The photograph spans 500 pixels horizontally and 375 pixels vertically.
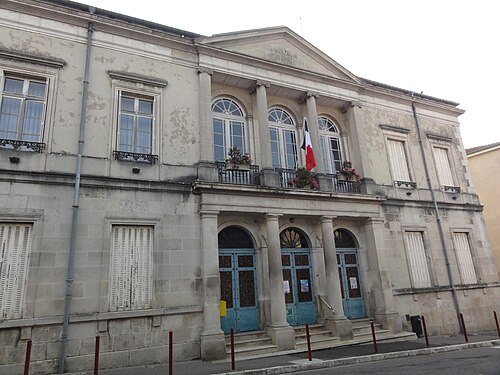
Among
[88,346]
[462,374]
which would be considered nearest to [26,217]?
[88,346]

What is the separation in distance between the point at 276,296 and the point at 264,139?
5.03 metres

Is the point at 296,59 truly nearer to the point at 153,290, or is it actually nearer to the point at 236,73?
the point at 236,73

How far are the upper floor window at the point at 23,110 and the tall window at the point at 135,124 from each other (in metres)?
2.01

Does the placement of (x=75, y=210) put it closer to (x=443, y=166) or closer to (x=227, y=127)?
(x=227, y=127)

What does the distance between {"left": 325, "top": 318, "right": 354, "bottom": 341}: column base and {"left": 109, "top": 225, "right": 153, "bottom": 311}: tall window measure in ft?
18.6

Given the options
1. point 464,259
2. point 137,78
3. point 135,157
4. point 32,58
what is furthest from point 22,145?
point 464,259

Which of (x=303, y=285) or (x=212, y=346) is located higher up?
(x=303, y=285)

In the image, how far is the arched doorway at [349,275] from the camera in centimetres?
1248

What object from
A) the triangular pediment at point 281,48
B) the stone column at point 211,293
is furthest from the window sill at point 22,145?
the triangular pediment at point 281,48

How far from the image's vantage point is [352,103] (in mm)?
14297

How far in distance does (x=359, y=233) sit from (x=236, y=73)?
7.32 metres

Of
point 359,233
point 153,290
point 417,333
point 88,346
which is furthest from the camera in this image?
point 359,233

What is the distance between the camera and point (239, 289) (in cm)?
1090

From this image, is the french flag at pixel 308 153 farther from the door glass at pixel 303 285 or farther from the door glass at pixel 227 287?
the door glass at pixel 227 287
